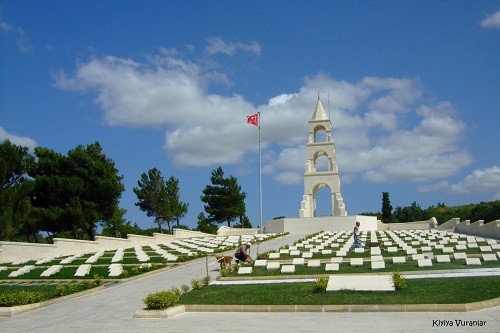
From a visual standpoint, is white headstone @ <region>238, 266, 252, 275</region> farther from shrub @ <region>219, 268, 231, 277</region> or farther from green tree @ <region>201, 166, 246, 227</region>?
green tree @ <region>201, 166, 246, 227</region>

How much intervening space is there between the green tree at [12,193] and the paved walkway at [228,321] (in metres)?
18.8

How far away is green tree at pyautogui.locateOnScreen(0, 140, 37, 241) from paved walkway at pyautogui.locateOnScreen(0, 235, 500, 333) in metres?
18.8

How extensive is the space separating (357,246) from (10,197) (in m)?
19.4

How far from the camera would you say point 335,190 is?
181 feet

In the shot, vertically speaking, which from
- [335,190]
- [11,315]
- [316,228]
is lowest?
[11,315]

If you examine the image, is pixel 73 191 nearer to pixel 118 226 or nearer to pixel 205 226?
pixel 118 226

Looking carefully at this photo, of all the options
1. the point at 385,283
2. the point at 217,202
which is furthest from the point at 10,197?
the point at 217,202

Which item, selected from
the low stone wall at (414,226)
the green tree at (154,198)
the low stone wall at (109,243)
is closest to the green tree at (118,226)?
the green tree at (154,198)

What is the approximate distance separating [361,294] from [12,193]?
24797 mm

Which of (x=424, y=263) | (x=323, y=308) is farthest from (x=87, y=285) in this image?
(x=424, y=263)

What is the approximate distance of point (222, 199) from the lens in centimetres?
5925

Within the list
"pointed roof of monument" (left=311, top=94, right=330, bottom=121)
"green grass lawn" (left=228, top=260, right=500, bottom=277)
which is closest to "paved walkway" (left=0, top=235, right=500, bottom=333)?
"green grass lawn" (left=228, top=260, right=500, bottom=277)

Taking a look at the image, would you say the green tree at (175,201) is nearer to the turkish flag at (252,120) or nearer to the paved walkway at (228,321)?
the turkish flag at (252,120)

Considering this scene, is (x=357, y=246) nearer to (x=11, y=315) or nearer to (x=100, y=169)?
(x=11, y=315)
